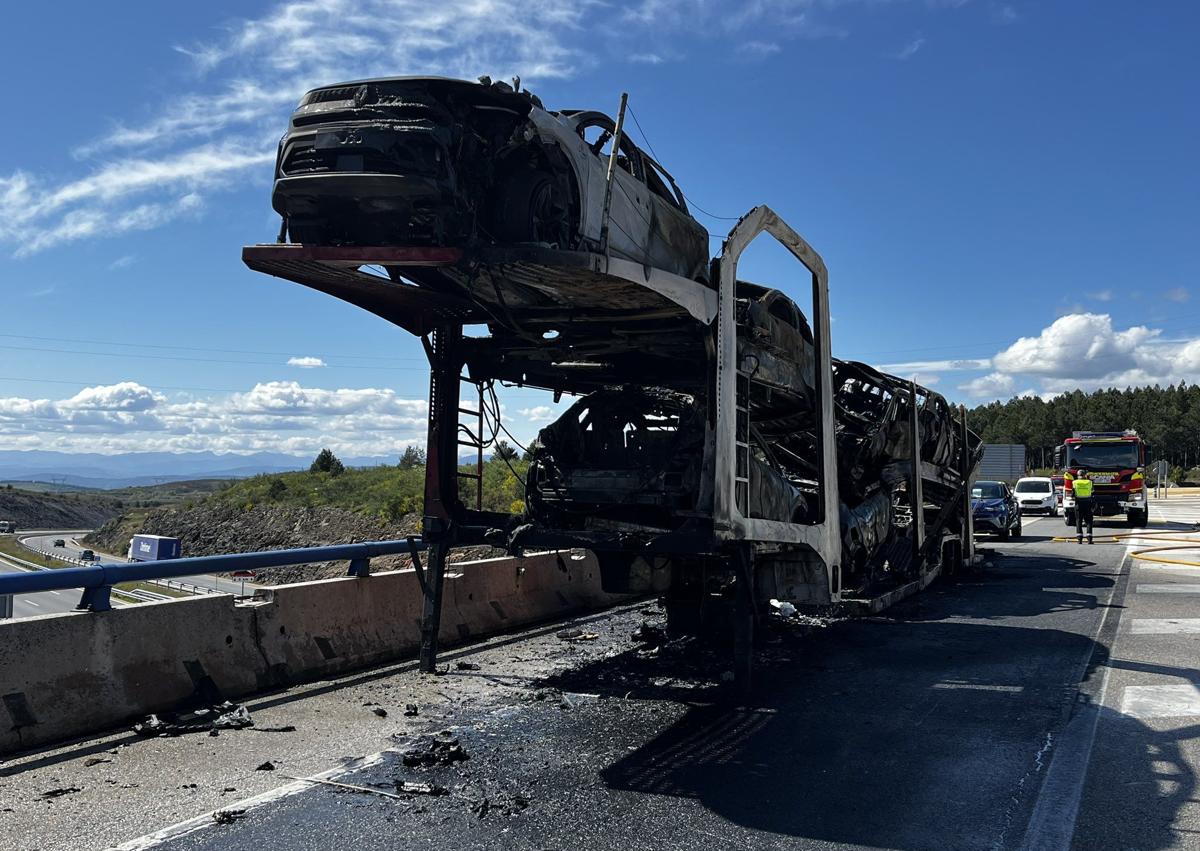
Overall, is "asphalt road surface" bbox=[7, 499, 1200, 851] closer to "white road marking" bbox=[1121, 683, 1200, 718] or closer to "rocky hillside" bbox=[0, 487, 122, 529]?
"white road marking" bbox=[1121, 683, 1200, 718]

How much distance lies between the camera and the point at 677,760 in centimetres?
564

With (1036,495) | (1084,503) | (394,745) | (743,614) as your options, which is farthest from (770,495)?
(1036,495)

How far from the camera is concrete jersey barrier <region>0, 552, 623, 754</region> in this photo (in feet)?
18.5

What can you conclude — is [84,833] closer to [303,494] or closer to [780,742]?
[780,742]

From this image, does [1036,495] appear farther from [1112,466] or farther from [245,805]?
[245,805]

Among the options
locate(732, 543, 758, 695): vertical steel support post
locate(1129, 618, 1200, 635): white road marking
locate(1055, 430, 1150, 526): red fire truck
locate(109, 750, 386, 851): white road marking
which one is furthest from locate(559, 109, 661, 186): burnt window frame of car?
locate(1055, 430, 1150, 526): red fire truck

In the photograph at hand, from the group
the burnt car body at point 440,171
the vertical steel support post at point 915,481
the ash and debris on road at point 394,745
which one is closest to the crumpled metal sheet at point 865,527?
the vertical steel support post at point 915,481

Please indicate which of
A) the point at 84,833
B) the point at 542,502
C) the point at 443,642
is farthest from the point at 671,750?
the point at 443,642

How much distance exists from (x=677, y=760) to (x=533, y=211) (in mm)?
3439

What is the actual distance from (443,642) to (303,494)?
155ft

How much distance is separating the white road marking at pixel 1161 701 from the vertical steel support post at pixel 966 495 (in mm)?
7099

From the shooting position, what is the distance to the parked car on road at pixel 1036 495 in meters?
35.7

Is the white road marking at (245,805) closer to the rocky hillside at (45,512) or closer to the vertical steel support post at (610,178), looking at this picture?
the vertical steel support post at (610,178)

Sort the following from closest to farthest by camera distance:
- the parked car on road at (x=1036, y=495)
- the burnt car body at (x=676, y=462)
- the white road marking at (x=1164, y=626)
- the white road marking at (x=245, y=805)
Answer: the white road marking at (x=245, y=805) → the burnt car body at (x=676, y=462) → the white road marking at (x=1164, y=626) → the parked car on road at (x=1036, y=495)
